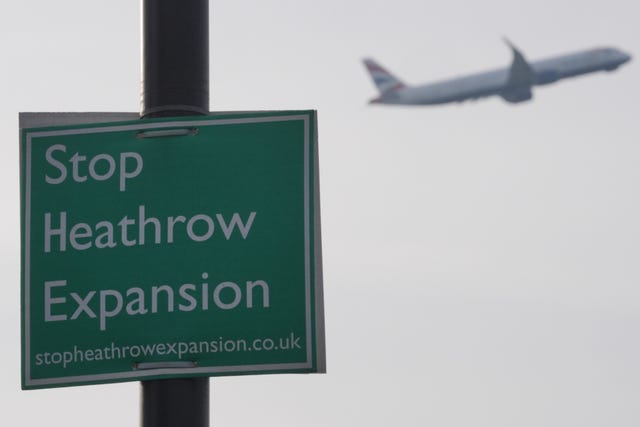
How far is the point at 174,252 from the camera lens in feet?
29.6

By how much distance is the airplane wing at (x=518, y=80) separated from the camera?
12219 cm

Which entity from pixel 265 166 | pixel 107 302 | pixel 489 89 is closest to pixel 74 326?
pixel 107 302

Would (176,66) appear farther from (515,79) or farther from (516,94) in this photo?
(515,79)

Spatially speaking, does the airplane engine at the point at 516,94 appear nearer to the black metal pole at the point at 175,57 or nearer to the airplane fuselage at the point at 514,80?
the airplane fuselage at the point at 514,80

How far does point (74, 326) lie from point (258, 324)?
112cm

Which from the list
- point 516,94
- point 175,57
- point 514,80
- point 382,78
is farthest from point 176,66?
point 382,78

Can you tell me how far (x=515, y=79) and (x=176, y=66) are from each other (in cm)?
11718

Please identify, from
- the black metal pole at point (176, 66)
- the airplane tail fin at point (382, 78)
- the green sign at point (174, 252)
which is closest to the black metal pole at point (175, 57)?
the black metal pole at point (176, 66)

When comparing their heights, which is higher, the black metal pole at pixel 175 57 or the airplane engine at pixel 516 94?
the airplane engine at pixel 516 94

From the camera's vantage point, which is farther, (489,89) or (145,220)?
(489,89)

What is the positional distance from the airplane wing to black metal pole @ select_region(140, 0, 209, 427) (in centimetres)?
11365

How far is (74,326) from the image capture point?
900 cm

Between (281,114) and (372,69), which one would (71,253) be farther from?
(372,69)

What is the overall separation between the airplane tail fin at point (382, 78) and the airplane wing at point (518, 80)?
12.3 meters
